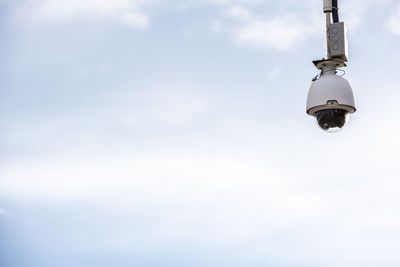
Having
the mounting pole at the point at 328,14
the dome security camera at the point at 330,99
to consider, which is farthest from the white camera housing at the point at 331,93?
the mounting pole at the point at 328,14

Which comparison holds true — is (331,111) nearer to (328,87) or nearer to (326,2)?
(328,87)

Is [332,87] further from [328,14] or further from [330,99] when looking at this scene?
[328,14]

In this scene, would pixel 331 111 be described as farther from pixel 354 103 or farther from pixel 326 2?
pixel 326 2

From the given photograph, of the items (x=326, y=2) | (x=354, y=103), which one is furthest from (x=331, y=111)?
(x=326, y=2)

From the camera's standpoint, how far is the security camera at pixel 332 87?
44.1 feet

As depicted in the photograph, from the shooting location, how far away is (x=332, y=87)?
530 inches

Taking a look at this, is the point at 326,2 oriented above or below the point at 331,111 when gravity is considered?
above

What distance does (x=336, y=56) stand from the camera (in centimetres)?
1351

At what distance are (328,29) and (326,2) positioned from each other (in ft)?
0.87

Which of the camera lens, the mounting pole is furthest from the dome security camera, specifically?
the mounting pole

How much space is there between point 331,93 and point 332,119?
28cm

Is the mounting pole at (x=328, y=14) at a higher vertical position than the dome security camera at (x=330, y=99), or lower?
higher

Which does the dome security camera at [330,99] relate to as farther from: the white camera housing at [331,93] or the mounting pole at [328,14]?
the mounting pole at [328,14]

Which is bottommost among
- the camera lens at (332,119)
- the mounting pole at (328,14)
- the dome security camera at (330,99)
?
the camera lens at (332,119)
